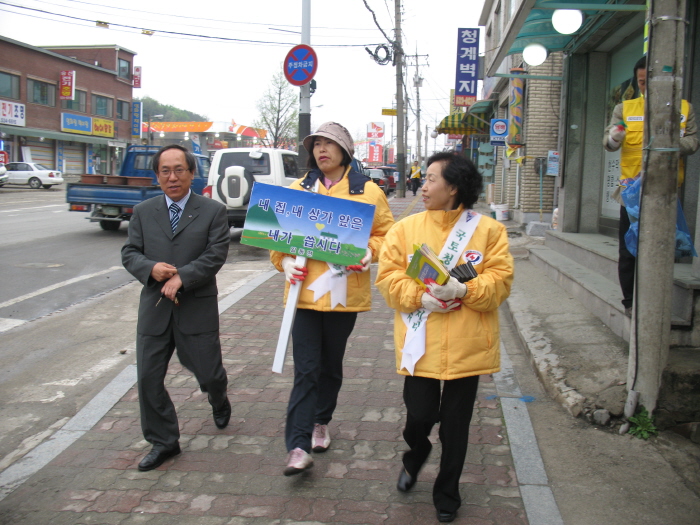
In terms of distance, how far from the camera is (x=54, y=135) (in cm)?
4184

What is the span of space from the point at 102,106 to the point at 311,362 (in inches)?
1987

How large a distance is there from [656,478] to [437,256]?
181cm

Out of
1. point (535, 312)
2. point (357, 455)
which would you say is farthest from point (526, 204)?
point (357, 455)

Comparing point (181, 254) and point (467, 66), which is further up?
point (467, 66)

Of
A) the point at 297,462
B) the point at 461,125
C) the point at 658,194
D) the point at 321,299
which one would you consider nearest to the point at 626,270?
the point at 658,194

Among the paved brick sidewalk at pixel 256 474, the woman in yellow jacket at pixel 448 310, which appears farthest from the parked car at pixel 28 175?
the woman in yellow jacket at pixel 448 310

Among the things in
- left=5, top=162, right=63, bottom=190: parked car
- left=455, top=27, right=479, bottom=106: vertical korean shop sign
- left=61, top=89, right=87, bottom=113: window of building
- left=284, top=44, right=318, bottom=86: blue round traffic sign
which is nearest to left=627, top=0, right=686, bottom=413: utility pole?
left=284, top=44, right=318, bottom=86: blue round traffic sign

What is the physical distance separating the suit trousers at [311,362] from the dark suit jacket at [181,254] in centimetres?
58

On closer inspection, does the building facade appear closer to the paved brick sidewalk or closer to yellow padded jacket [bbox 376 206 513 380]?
the paved brick sidewalk

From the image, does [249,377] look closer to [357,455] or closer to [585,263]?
[357,455]

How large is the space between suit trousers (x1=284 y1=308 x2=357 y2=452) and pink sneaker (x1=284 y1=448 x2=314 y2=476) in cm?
3

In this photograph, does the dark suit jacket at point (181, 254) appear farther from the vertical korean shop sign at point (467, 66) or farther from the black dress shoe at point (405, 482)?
the vertical korean shop sign at point (467, 66)

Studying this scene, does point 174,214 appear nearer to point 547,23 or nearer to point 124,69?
point 547,23

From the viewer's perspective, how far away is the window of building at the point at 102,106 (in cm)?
4763
